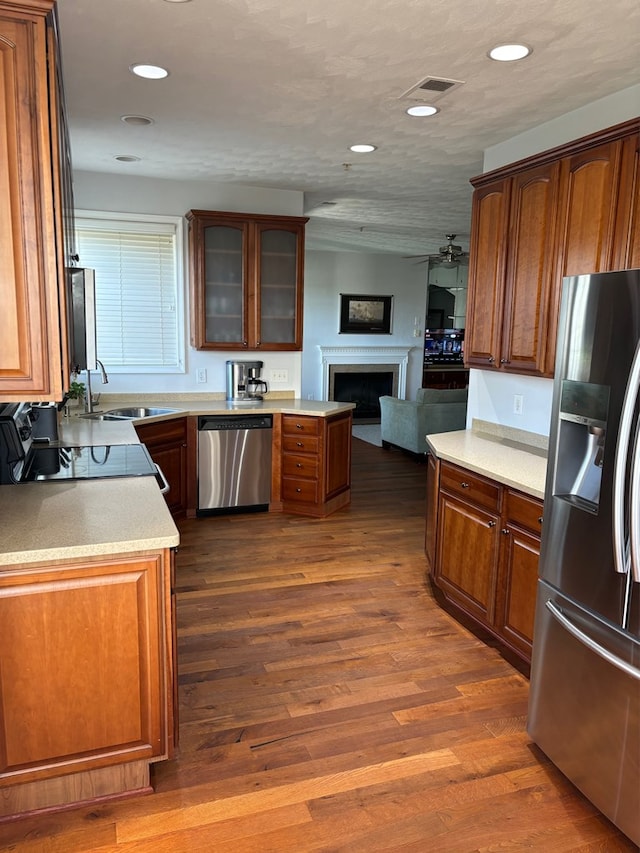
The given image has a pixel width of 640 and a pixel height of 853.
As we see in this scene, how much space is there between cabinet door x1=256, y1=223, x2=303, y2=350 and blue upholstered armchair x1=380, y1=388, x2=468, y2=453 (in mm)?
2240

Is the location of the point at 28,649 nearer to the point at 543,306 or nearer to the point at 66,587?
the point at 66,587

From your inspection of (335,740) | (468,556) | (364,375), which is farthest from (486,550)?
(364,375)

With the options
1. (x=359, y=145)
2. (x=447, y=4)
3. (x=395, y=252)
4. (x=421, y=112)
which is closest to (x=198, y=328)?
(x=359, y=145)

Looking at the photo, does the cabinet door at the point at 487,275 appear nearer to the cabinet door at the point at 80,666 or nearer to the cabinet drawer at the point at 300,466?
the cabinet drawer at the point at 300,466

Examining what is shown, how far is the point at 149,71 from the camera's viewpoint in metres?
2.80

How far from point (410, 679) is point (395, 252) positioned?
7872 mm

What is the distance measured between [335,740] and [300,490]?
109 inches

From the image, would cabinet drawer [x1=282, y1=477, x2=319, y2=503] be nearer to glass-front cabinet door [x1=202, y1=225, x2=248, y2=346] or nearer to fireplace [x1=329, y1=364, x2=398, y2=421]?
glass-front cabinet door [x1=202, y1=225, x2=248, y2=346]

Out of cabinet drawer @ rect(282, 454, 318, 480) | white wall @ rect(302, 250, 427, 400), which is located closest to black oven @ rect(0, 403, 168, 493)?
cabinet drawer @ rect(282, 454, 318, 480)

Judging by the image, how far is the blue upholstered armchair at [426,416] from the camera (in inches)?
273

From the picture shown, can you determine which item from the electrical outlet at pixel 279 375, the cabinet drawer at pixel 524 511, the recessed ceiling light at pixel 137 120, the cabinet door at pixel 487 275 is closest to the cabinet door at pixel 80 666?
the cabinet drawer at pixel 524 511

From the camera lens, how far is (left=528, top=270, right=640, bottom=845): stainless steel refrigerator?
5.81 feet

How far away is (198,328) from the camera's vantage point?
4.95 metres

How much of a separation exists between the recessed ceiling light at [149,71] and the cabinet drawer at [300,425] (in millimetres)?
2580
